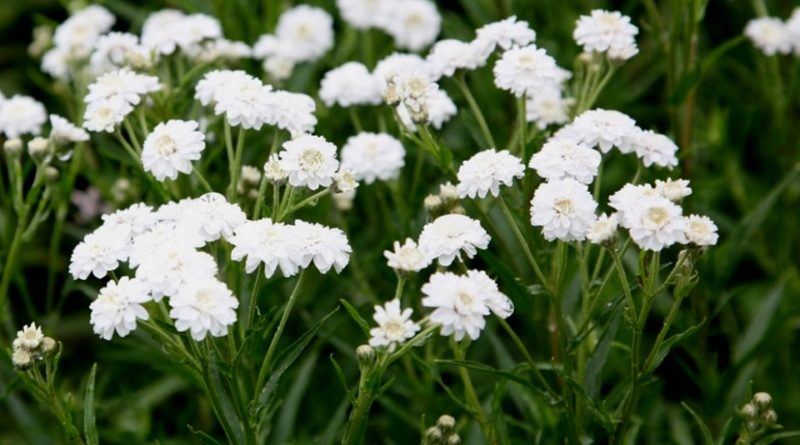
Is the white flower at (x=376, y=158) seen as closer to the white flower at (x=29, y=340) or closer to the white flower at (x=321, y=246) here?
the white flower at (x=321, y=246)

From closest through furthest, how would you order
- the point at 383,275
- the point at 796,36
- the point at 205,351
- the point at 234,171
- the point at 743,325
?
the point at 205,351 < the point at 234,171 < the point at 383,275 < the point at 796,36 < the point at 743,325

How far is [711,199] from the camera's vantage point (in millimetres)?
4055

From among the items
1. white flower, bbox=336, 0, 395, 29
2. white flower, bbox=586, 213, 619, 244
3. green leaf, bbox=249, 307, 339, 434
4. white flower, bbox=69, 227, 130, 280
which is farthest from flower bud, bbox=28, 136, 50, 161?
white flower, bbox=586, 213, 619, 244

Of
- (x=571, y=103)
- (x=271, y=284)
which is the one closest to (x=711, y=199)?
(x=571, y=103)

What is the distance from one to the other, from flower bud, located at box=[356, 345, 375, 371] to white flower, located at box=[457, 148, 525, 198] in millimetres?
450

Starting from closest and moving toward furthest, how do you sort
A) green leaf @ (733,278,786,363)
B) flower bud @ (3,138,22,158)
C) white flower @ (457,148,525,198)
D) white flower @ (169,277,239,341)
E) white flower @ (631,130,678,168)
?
white flower @ (169,277,239,341)
white flower @ (457,148,525,198)
white flower @ (631,130,678,168)
flower bud @ (3,138,22,158)
green leaf @ (733,278,786,363)

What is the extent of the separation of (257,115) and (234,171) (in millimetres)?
153

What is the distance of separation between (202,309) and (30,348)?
20.1 inches

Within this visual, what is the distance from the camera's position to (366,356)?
2.28m

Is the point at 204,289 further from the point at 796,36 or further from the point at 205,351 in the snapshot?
the point at 796,36

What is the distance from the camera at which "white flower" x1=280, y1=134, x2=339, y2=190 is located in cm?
242

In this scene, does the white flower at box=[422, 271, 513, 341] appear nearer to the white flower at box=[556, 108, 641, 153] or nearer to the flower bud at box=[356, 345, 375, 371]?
the flower bud at box=[356, 345, 375, 371]

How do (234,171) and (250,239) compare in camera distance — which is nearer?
(250,239)

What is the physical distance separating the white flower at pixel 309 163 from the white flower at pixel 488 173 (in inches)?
12.2
